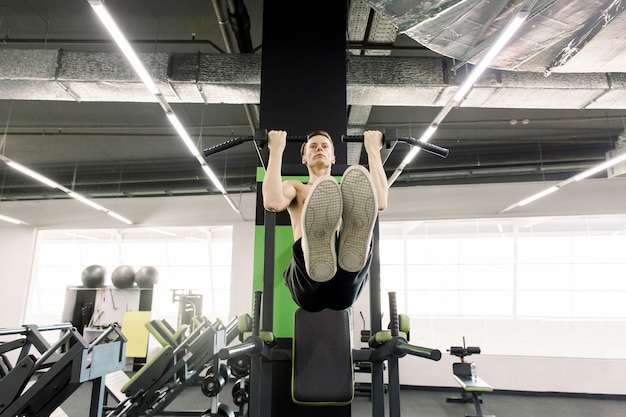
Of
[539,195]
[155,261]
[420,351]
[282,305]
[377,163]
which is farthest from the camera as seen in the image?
[155,261]

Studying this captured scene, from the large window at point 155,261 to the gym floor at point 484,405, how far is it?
3972 mm

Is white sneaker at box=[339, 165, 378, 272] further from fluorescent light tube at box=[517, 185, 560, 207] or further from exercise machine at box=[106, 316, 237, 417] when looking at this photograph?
fluorescent light tube at box=[517, 185, 560, 207]

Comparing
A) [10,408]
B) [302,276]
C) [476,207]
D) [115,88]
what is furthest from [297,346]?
[476,207]

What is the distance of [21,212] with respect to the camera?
880 cm

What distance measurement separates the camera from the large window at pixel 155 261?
990 centimetres

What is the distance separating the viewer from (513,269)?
7406 millimetres

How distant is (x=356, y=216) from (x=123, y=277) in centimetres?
789

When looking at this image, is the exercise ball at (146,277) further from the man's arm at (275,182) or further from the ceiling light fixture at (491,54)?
the man's arm at (275,182)

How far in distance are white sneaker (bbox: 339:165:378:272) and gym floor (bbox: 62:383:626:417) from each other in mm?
4185

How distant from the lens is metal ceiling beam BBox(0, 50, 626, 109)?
13.1ft

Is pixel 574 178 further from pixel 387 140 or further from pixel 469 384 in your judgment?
pixel 387 140

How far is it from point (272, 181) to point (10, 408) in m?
2.17

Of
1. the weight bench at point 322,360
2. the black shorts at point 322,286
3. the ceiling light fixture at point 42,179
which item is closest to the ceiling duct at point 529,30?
the black shorts at point 322,286

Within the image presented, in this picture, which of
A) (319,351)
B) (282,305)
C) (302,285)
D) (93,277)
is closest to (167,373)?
(282,305)
